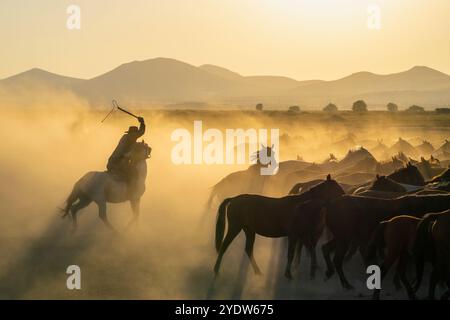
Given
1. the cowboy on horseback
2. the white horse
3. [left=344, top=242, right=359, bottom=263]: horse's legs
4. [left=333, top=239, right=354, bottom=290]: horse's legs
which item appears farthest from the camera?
the cowboy on horseback

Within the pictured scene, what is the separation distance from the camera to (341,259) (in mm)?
12281

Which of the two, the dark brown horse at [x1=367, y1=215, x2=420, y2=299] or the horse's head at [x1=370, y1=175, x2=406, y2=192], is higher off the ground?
the horse's head at [x1=370, y1=175, x2=406, y2=192]

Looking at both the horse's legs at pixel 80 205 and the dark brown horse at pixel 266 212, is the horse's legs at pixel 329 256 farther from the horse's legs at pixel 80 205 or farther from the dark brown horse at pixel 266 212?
the horse's legs at pixel 80 205

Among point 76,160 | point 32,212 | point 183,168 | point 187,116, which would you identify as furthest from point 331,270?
point 187,116

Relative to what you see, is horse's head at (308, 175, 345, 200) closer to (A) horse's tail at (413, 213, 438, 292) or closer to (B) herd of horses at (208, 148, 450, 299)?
(B) herd of horses at (208, 148, 450, 299)

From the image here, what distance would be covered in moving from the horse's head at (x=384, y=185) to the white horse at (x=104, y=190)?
5406mm

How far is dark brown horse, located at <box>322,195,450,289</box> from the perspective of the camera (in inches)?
493

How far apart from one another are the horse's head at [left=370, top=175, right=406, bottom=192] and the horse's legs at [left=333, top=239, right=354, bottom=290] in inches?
111

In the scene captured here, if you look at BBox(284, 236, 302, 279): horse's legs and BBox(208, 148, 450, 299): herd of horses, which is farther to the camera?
BBox(284, 236, 302, 279): horse's legs

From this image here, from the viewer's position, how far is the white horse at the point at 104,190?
16.5 metres

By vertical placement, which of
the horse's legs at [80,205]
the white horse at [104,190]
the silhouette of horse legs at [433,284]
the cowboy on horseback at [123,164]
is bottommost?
the silhouette of horse legs at [433,284]

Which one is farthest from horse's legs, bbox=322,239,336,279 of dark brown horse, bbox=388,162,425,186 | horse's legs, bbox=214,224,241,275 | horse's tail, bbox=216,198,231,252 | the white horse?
the white horse

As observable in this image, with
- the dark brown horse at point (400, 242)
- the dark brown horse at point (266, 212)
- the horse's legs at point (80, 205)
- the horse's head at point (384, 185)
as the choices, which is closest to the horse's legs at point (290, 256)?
the dark brown horse at point (266, 212)

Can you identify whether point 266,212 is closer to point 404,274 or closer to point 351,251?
point 351,251
